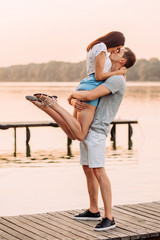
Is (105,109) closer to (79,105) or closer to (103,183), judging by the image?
(79,105)

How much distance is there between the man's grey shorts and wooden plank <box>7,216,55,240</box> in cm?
90

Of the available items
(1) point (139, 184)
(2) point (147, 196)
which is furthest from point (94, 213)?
(1) point (139, 184)

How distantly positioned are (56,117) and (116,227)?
1.44m

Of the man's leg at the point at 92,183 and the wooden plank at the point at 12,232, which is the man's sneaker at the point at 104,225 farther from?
the wooden plank at the point at 12,232

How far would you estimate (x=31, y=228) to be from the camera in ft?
22.6

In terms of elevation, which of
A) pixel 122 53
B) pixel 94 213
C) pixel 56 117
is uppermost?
pixel 122 53

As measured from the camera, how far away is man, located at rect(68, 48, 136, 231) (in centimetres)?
661

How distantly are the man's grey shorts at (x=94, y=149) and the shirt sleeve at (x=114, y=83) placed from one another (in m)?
0.53

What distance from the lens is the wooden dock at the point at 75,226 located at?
6.58 m

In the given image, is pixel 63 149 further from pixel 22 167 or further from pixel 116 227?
pixel 116 227

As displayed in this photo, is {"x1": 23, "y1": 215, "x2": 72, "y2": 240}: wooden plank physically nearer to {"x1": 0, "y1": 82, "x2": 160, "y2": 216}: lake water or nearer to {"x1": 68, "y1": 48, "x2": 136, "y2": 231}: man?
{"x1": 68, "y1": 48, "x2": 136, "y2": 231}: man

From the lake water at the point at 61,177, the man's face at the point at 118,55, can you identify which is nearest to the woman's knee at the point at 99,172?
the man's face at the point at 118,55

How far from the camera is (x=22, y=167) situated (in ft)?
58.1

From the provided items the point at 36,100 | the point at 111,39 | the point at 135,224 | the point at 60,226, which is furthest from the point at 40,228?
the point at 111,39
